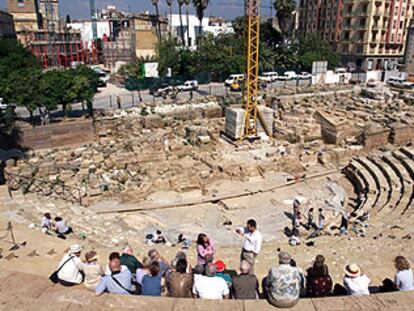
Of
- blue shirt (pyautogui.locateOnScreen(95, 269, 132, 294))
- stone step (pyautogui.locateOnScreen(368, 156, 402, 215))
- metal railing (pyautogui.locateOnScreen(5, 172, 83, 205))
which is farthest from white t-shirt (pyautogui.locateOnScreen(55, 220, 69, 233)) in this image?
stone step (pyautogui.locateOnScreen(368, 156, 402, 215))

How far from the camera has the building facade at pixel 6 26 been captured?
166 feet

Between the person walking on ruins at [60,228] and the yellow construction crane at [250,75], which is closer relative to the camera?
the person walking on ruins at [60,228]

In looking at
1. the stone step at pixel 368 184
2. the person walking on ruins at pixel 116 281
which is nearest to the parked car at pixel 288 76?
the stone step at pixel 368 184

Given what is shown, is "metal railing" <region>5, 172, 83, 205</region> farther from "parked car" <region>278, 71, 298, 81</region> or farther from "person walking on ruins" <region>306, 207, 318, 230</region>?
"parked car" <region>278, 71, 298, 81</region>

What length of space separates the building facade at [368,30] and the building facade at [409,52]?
3.66m

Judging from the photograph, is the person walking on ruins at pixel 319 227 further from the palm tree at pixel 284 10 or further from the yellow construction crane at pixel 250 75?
the palm tree at pixel 284 10

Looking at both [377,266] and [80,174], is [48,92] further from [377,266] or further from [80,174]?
[377,266]

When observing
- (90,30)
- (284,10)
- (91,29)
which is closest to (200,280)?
(284,10)

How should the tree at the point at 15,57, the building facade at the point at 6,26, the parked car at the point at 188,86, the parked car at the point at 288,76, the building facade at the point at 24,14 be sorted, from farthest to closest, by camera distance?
the building facade at the point at 24,14
the building facade at the point at 6,26
the parked car at the point at 288,76
the parked car at the point at 188,86
the tree at the point at 15,57

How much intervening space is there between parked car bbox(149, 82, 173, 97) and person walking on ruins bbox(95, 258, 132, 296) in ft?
104

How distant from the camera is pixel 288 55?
167 ft

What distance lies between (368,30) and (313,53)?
12218mm

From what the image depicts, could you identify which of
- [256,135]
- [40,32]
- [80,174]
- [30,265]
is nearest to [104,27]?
[40,32]

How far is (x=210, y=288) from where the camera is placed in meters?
6.27
